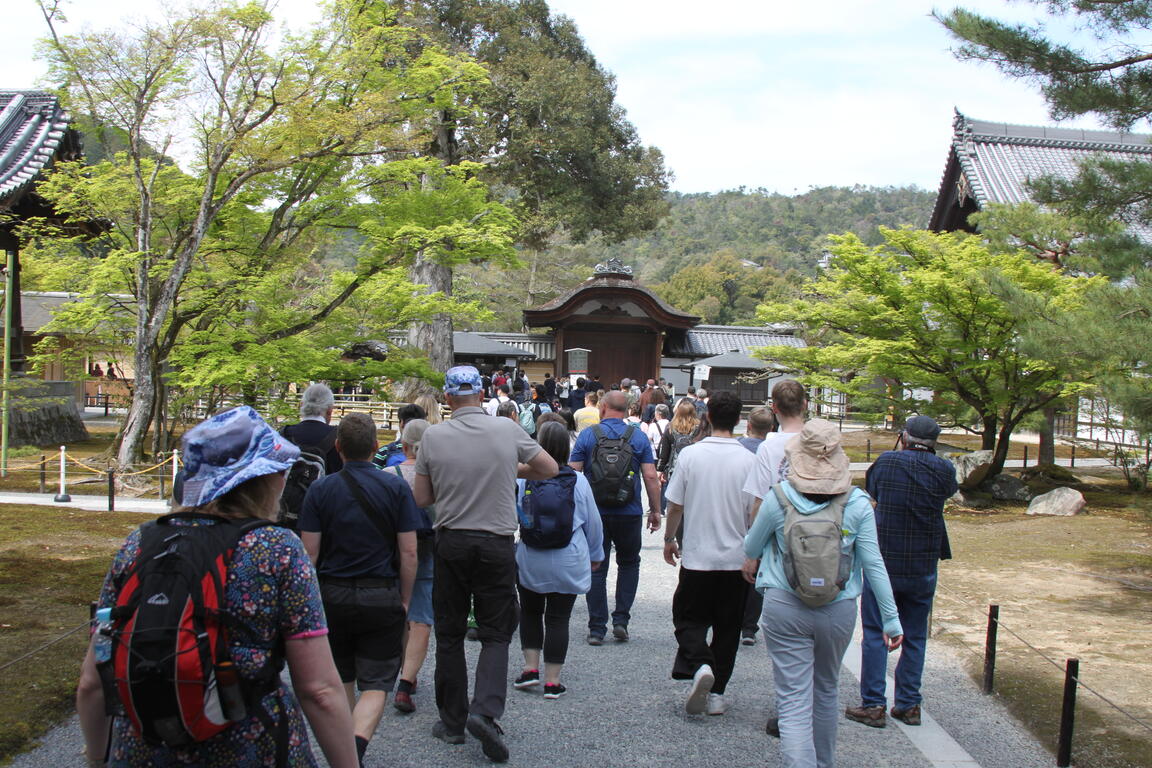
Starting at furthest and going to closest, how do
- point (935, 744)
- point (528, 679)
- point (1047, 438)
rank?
1. point (1047, 438)
2. point (528, 679)
3. point (935, 744)

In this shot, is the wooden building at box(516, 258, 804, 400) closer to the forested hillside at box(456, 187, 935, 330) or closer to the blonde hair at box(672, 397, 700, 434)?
the forested hillside at box(456, 187, 935, 330)

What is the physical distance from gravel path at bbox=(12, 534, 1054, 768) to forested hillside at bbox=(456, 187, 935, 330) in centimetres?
895

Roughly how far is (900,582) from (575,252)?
51189mm

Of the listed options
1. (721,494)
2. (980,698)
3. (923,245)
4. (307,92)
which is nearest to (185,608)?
(721,494)

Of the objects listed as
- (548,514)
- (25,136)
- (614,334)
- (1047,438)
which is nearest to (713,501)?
(548,514)

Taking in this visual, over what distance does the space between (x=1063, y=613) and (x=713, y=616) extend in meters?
4.40

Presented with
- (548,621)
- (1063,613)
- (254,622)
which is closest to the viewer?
(254,622)

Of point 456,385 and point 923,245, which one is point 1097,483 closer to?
point 923,245

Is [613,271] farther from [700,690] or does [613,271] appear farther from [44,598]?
[700,690]

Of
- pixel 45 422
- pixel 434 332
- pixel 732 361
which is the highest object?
pixel 434 332

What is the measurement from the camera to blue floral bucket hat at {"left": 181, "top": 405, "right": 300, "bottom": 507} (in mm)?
2189

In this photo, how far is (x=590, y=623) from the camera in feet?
20.4

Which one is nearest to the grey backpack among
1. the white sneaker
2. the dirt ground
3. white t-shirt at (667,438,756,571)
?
white t-shirt at (667,438,756,571)

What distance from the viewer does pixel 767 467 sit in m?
4.58
